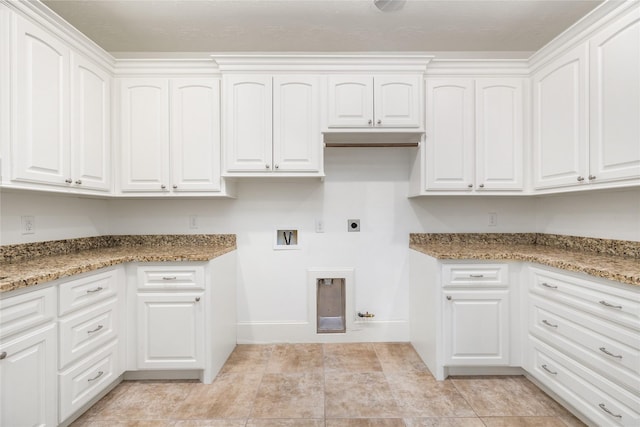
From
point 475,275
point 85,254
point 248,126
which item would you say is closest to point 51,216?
point 85,254

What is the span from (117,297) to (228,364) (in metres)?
0.97

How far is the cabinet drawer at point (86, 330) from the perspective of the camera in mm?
1576

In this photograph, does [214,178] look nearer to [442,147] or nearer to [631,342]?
[442,147]

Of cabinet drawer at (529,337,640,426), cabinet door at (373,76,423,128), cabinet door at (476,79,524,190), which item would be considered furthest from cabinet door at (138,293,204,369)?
cabinet door at (476,79,524,190)

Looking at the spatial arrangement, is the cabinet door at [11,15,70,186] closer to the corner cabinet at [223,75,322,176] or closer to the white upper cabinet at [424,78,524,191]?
the corner cabinet at [223,75,322,176]

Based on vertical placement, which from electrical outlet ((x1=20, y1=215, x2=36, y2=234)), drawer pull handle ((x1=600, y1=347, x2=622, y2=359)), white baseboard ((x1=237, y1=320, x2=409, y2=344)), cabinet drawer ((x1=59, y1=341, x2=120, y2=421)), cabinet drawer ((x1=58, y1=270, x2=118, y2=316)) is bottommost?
white baseboard ((x1=237, y1=320, x2=409, y2=344))

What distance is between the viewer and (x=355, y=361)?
2.37 m

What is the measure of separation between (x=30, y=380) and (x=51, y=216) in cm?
121

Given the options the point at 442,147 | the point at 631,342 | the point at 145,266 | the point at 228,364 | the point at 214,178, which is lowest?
the point at 228,364

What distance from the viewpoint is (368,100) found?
7.60 ft

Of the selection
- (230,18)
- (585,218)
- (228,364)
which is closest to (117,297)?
(228,364)

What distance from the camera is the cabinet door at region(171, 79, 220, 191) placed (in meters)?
2.34

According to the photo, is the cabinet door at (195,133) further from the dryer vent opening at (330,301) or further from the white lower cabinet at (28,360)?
the dryer vent opening at (330,301)

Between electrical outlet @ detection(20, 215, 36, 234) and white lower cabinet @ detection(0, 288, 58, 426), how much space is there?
780 millimetres
